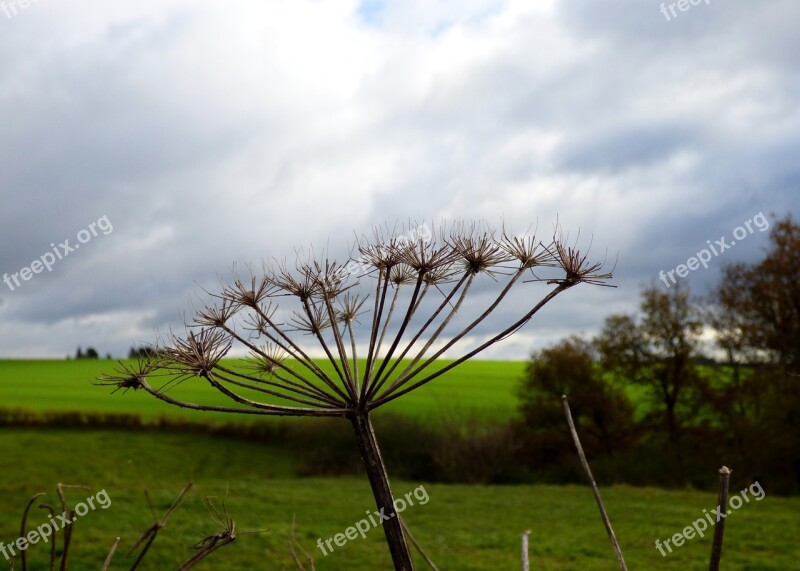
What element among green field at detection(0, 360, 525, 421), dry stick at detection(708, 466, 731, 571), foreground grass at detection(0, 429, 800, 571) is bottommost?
foreground grass at detection(0, 429, 800, 571)

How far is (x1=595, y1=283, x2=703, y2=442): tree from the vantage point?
3812 cm

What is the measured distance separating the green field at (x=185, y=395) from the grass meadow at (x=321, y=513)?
3.12 feet

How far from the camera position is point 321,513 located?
2641 centimetres

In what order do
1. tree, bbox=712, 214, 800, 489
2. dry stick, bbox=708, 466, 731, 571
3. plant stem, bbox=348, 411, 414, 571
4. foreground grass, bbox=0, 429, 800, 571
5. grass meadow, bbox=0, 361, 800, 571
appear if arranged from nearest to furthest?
dry stick, bbox=708, 466, 731, 571, plant stem, bbox=348, 411, 414, 571, foreground grass, bbox=0, 429, 800, 571, grass meadow, bbox=0, 361, 800, 571, tree, bbox=712, 214, 800, 489

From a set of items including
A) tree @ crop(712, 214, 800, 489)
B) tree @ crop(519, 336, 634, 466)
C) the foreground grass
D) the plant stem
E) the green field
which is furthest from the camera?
the green field

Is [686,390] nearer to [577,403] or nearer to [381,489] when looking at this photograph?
[577,403]

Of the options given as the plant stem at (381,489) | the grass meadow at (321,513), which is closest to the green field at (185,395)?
the grass meadow at (321,513)

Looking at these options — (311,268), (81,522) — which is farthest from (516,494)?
(311,268)

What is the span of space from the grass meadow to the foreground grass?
0.06 meters

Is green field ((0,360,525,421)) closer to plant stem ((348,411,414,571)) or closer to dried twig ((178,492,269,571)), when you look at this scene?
plant stem ((348,411,414,571))

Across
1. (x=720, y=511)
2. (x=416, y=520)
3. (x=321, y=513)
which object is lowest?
(x=416, y=520)

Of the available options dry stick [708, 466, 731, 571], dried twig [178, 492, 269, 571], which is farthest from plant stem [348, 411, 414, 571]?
dry stick [708, 466, 731, 571]

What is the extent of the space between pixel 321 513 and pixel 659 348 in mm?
19571

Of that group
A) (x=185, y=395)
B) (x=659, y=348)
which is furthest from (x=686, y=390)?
(x=185, y=395)
